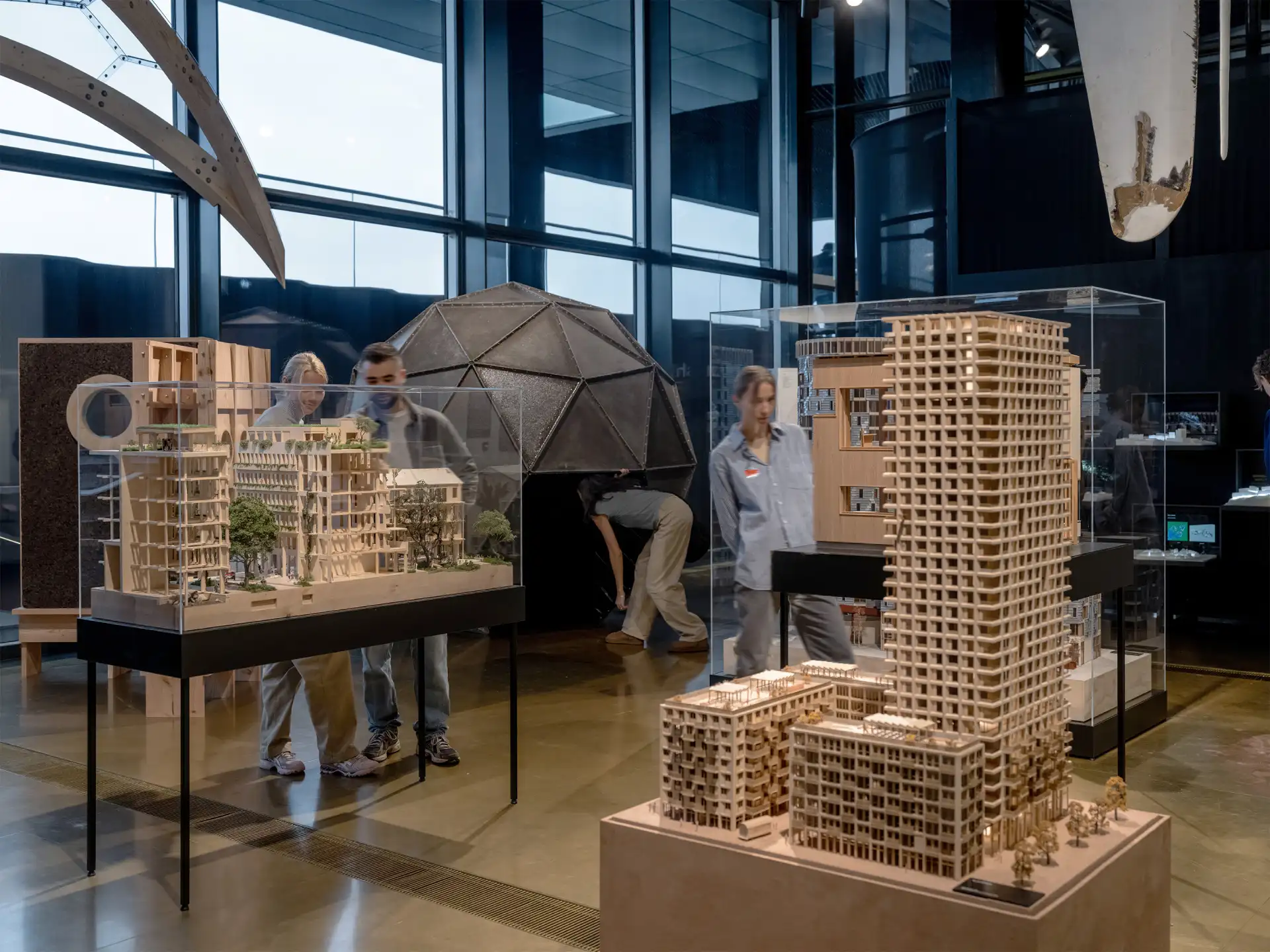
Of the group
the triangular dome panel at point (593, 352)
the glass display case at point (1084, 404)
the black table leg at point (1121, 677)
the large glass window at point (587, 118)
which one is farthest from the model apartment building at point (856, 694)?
the large glass window at point (587, 118)

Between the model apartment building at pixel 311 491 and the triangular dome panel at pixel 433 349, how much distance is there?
375 centimetres

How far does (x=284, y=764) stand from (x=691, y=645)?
123 inches

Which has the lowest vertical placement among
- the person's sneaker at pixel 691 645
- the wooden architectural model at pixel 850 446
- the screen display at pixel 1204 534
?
the person's sneaker at pixel 691 645

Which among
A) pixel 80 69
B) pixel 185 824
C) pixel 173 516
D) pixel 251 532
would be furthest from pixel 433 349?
pixel 185 824

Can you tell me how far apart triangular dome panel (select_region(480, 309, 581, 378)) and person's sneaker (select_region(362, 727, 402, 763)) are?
3.13 meters

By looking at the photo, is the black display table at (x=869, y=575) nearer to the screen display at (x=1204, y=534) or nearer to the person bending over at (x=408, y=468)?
the person bending over at (x=408, y=468)

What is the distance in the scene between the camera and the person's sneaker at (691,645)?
7543 mm

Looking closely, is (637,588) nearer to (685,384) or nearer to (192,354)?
(192,354)

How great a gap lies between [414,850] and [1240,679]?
4904 mm

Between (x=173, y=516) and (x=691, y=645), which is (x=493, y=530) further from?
(x=691, y=645)

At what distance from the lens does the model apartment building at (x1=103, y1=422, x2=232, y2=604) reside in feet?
11.9

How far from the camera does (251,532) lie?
12.4ft

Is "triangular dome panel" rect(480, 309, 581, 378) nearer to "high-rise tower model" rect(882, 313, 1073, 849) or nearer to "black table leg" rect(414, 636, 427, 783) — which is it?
"black table leg" rect(414, 636, 427, 783)

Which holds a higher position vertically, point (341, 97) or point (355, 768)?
point (341, 97)
